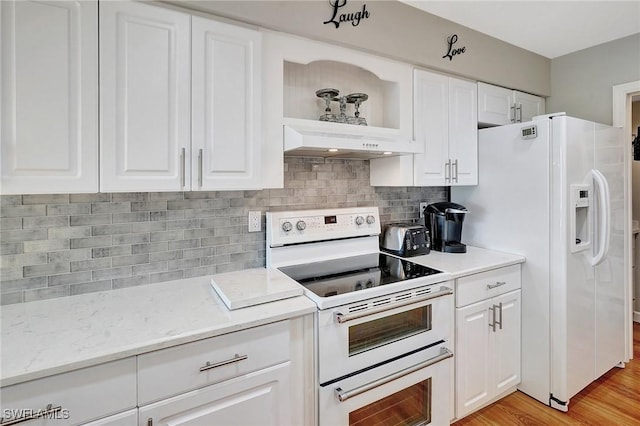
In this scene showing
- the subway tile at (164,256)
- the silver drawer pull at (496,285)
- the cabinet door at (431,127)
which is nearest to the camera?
the subway tile at (164,256)

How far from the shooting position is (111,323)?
119 cm

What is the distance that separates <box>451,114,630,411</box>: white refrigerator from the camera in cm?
195

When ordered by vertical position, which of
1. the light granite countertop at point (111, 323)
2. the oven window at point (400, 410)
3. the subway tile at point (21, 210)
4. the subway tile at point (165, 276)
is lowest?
the oven window at point (400, 410)

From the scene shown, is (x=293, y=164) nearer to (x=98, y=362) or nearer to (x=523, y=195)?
(x=98, y=362)

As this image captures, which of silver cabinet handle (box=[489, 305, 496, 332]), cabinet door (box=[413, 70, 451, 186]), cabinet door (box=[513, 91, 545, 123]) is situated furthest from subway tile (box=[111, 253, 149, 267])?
cabinet door (box=[513, 91, 545, 123])

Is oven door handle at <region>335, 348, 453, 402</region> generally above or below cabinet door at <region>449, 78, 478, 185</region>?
below

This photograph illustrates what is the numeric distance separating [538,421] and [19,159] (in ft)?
9.17

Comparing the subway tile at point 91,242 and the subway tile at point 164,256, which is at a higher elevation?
the subway tile at point 91,242

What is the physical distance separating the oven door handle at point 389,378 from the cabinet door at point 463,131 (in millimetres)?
1118

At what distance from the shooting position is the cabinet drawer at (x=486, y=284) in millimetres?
1830

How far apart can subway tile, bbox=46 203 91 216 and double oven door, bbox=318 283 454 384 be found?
45.0 inches

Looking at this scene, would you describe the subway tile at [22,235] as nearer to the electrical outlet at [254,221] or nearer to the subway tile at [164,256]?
the subway tile at [164,256]

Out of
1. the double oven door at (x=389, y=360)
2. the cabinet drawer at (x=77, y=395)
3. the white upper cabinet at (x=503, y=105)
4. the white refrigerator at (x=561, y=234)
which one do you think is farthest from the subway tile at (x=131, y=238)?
the white upper cabinet at (x=503, y=105)

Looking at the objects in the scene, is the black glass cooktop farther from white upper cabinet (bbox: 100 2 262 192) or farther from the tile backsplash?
white upper cabinet (bbox: 100 2 262 192)
